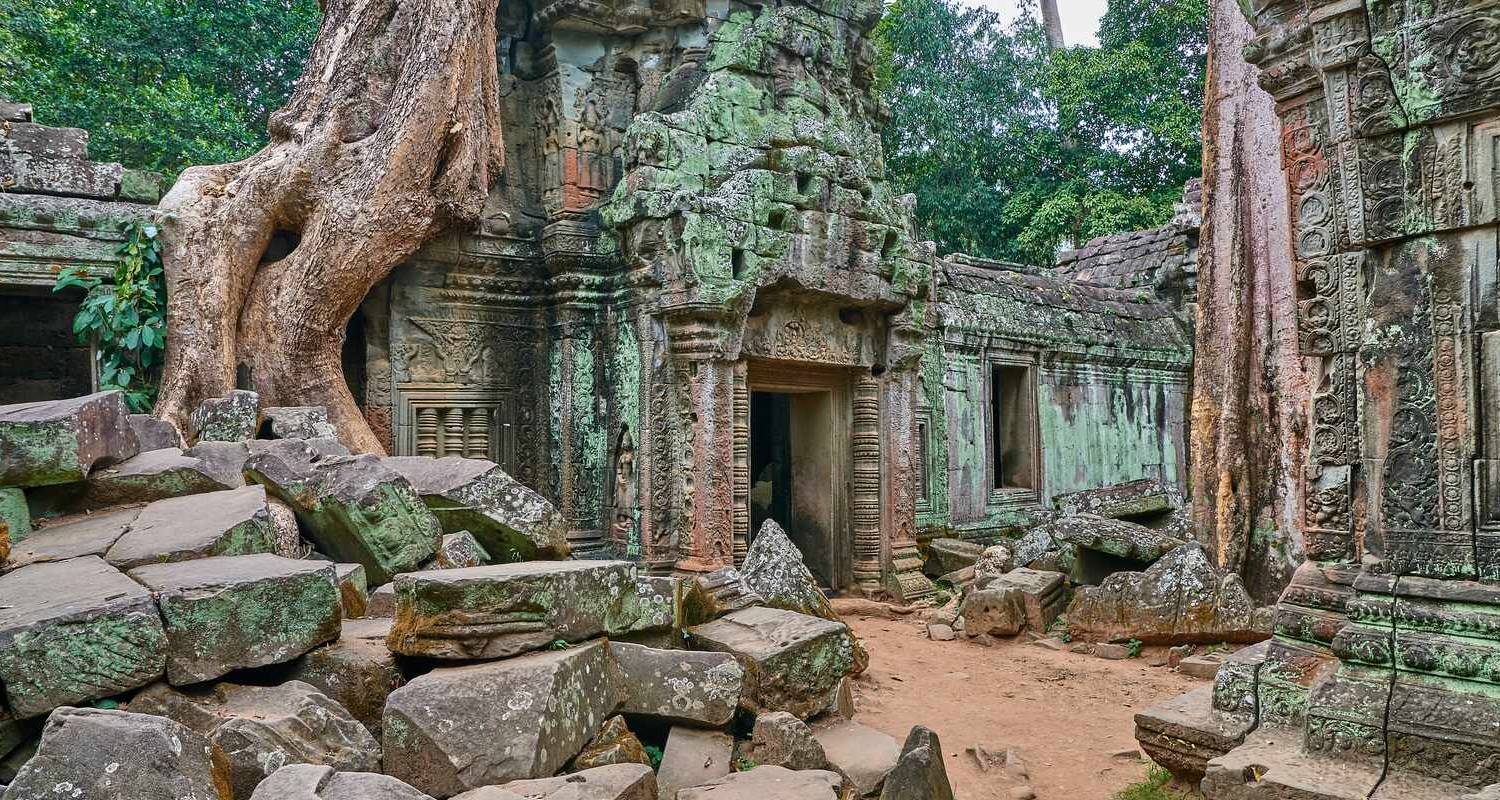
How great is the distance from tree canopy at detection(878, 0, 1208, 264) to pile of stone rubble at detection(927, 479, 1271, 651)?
34.0ft

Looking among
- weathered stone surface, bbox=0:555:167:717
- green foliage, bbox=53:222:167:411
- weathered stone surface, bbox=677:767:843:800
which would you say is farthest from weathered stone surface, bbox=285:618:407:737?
green foliage, bbox=53:222:167:411

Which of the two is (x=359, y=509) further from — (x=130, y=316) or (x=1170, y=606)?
(x=1170, y=606)

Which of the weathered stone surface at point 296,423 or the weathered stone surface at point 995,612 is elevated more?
the weathered stone surface at point 296,423

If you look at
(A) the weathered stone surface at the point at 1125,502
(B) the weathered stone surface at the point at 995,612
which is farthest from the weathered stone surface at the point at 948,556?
(B) the weathered stone surface at the point at 995,612

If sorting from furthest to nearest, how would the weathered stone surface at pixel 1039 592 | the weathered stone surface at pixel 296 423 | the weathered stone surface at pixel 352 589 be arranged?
the weathered stone surface at pixel 1039 592 → the weathered stone surface at pixel 296 423 → the weathered stone surface at pixel 352 589

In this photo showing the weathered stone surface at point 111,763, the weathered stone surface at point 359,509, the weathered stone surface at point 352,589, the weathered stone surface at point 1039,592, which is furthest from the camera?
the weathered stone surface at point 1039,592

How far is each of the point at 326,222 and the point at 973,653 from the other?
18.9 feet

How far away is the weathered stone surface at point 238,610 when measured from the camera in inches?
133

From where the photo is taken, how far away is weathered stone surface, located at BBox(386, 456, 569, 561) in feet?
18.3

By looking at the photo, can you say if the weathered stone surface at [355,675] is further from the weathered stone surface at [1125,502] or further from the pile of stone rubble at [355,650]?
the weathered stone surface at [1125,502]

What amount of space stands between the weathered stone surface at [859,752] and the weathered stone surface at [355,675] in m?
1.98

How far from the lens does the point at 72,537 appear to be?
4254 mm

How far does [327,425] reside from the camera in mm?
6715

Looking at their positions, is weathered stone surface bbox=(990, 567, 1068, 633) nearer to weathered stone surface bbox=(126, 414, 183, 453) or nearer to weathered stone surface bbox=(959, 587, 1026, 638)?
weathered stone surface bbox=(959, 587, 1026, 638)
